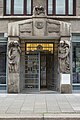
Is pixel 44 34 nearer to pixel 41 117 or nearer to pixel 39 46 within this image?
pixel 39 46

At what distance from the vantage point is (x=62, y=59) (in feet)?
62.8

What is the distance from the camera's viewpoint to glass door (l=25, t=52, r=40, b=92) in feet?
66.9

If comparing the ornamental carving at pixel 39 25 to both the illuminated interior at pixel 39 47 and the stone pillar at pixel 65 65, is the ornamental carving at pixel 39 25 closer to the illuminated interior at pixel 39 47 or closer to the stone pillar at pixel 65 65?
the stone pillar at pixel 65 65

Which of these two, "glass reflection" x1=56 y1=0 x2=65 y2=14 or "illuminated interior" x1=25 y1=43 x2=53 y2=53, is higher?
"glass reflection" x1=56 y1=0 x2=65 y2=14

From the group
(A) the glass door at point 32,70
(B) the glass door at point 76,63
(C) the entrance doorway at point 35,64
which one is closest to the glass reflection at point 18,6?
(C) the entrance doorway at point 35,64

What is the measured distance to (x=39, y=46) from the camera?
2045cm

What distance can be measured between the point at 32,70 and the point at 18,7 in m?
4.31

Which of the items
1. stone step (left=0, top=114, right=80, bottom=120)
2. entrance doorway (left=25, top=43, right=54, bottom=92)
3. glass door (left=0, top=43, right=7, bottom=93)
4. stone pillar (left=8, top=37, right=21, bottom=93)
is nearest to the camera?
stone step (left=0, top=114, right=80, bottom=120)

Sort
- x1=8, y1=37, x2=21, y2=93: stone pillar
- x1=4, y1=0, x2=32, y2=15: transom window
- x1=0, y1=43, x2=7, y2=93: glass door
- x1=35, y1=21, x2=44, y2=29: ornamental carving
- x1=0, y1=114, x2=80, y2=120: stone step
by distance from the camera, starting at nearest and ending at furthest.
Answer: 1. x1=0, y1=114, x2=80, y2=120: stone step
2. x1=8, y1=37, x2=21, y2=93: stone pillar
3. x1=35, y1=21, x2=44, y2=29: ornamental carving
4. x1=0, y1=43, x2=7, y2=93: glass door
5. x1=4, y1=0, x2=32, y2=15: transom window

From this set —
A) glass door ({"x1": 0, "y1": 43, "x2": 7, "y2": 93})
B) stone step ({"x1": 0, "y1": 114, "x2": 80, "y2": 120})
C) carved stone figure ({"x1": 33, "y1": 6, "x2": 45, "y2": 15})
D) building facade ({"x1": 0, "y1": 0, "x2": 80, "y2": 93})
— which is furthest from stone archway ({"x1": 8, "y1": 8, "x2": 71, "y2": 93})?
stone step ({"x1": 0, "y1": 114, "x2": 80, "y2": 120})

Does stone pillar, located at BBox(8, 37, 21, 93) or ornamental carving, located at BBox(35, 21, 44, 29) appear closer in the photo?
stone pillar, located at BBox(8, 37, 21, 93)

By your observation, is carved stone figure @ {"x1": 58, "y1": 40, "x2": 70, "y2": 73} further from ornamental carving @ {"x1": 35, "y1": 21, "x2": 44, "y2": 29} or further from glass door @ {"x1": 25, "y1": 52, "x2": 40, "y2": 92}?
glass door @ {"x1": 25, "y1": 52, "x2": 40, "y2": 92}

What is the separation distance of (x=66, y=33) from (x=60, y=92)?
373 cm

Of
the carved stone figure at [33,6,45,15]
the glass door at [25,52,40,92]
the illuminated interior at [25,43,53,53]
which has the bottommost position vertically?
the glass door at [25,52,40,92]
